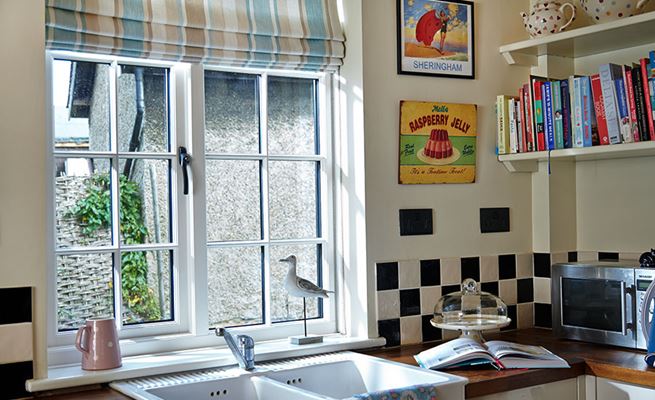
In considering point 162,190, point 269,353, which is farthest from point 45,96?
point 269,353

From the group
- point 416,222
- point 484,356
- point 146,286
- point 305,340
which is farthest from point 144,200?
point 484,356


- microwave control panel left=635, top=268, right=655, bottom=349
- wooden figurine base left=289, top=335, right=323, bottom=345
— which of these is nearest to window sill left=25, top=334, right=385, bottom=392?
wooden figurine base left=289, top=335, right=323, bottom=345

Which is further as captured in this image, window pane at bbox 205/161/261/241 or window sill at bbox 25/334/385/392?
window pane at bbox 205/161/261/241

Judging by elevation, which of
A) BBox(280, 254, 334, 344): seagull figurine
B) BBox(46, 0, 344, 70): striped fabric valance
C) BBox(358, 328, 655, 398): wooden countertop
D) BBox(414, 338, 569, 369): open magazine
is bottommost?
BBox(358, 328, 655, 398): wooden countertop

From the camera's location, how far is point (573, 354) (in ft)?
8.97

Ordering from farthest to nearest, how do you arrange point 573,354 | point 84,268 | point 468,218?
point 468,218 < point 573,354 < point 84,268

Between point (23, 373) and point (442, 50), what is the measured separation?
186cm

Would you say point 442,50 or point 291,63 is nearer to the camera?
point 291,63

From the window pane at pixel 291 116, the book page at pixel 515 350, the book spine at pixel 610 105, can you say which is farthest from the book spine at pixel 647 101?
the window pane at pixel 291 116

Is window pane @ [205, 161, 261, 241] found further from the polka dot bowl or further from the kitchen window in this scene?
the polka dot bowl

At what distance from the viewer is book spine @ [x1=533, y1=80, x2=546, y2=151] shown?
302 centimetres

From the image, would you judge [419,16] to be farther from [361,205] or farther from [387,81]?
[361,205]


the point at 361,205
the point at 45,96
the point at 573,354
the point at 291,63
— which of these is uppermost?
the point at 291,63

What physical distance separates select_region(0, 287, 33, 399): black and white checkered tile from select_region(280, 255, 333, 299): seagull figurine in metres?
0.86
